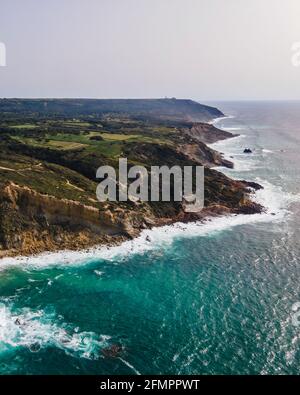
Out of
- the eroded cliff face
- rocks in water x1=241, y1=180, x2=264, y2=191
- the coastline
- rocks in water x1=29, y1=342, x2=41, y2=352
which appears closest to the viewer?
rocks in water x1=29, y1=342, x2=41, y2=352

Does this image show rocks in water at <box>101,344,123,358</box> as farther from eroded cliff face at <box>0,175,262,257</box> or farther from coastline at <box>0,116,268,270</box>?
eroded cliff face at <box>0,175,262,257</box>

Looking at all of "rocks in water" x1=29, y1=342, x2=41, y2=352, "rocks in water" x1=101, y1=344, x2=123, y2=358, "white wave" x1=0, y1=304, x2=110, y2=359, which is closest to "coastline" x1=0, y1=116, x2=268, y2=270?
"white wave" x1=0, y1=304, x2=110, y2=359

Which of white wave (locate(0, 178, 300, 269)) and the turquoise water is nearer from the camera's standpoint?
the turquoise water

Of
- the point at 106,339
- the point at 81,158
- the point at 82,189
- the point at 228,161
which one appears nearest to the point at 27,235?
the point at 82,189

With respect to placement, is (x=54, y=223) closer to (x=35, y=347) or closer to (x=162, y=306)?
(x=162, y=306)

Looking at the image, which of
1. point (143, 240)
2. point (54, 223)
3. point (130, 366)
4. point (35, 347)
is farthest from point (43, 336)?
point (143, 240)

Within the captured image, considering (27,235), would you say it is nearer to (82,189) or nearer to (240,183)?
(82,189)
